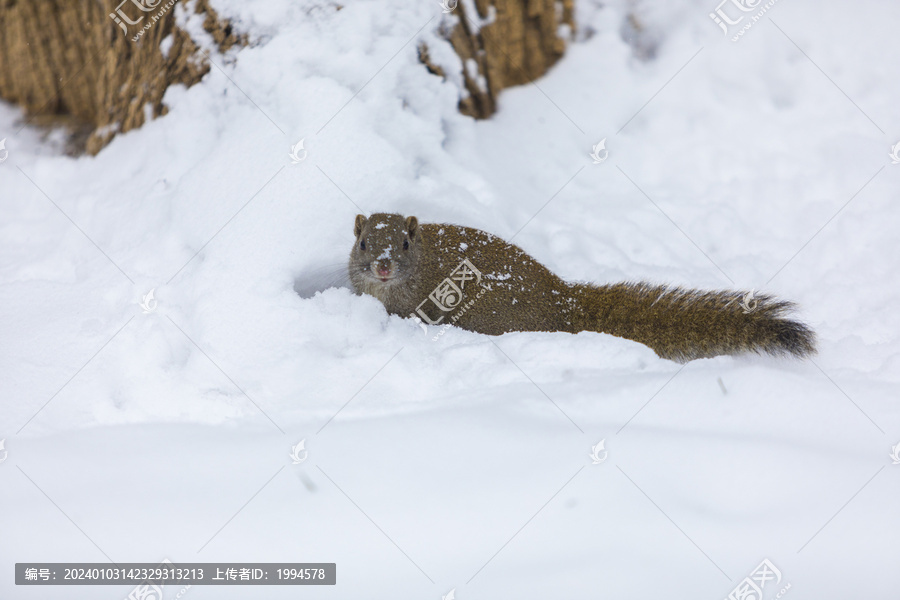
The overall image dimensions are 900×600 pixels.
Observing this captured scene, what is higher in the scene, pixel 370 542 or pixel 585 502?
pixel 585 502

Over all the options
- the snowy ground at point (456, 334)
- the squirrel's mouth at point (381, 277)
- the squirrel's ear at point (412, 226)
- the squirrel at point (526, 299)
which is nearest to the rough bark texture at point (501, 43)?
the snowy ground at point (456, 334)

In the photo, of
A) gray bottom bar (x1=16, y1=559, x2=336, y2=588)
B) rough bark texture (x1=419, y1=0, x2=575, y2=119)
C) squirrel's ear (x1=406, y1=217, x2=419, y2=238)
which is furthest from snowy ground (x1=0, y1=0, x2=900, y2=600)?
squirrel's ear (x1=406, y1=217, x2=419, y2=238)

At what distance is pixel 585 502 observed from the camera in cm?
239

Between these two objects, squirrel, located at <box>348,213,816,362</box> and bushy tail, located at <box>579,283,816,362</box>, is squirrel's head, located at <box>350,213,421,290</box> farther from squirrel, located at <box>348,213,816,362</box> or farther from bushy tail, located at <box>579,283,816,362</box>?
bushy tail, located at <box>579,283,816,362</box>

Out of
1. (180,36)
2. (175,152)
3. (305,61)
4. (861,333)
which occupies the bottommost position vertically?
(175,152)

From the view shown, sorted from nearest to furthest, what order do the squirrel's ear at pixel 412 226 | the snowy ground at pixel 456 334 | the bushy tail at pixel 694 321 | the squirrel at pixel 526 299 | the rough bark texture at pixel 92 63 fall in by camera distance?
the snowy ground at pixel 456 334, the bushy tail at pixel 694 321, the squirrel at pixel 526 299, the squirrel's ear at pixel 412 226, the rough bark texture at pixel 92 63

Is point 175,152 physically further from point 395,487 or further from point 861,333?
point 861,333

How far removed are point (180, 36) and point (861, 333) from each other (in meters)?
5.19

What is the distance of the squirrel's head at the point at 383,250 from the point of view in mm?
4062

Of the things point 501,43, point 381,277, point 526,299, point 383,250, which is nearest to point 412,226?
point 383,250

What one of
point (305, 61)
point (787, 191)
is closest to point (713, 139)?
point (787, 191)

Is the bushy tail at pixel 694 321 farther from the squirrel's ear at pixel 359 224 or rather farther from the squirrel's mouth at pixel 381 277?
the squirrel's ear at pixel 359 224

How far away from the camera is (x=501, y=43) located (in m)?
5.86

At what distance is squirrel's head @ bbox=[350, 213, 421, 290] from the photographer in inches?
160
